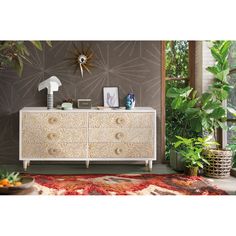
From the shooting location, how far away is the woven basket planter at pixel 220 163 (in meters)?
5.27

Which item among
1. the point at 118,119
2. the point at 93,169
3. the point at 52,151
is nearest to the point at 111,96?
the point at 118,119

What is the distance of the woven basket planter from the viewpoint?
5.27m

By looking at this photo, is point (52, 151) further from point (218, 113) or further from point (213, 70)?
point (213, 70)

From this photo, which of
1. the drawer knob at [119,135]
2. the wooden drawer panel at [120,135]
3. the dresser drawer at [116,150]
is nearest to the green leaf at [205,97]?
the wooden drawer panel at [120,135]

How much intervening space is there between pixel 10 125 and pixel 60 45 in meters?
1.44

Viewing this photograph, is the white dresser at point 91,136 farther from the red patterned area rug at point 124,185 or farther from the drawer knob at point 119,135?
the red patterned area rug at point 124,185

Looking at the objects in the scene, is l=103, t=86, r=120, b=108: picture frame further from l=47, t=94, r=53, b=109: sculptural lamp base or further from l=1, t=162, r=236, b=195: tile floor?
l=1, t=162, r=236, b=195: tile floor

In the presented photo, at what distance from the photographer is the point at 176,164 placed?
5.67 meters

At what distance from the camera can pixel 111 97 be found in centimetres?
622

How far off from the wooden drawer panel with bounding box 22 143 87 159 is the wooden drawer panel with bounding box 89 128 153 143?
0.21 m

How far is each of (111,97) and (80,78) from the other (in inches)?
21.9
